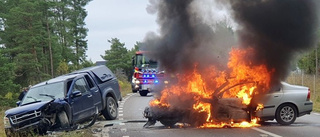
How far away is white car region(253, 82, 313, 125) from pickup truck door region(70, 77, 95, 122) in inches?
205

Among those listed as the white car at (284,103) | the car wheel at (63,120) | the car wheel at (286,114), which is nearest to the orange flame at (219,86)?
the white car at (284,103)

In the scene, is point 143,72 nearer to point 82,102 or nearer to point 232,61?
point 82,102

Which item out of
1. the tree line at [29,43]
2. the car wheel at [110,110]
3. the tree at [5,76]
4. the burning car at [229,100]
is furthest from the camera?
the tree line at [29,43]

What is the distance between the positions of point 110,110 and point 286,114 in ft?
20.2

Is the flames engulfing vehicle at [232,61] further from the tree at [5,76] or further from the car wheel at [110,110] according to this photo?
the tree at [5,76]

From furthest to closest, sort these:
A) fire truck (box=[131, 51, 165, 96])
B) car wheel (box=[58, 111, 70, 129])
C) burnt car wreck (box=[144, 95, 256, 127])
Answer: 1. fire truck (box=[131, 51, 165, 96])
2. burnt car wreck (box=[144, 95, 256, 127])
3. car wheel (box=[58, 111, 70, 129])

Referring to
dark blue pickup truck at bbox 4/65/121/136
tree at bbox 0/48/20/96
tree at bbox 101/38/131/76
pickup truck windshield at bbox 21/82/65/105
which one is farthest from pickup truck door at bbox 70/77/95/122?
tree at bbox 101/38/131/76

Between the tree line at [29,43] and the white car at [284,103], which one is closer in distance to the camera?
the white car at [284,103]

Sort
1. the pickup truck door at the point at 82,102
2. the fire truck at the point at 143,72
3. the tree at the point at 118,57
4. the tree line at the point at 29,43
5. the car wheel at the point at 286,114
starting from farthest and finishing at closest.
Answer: the tree at the point at 118,57, the tree line at the point at 29,43, the fire truck at the point at 143,72, the pickup truck door at the point at 82,102, the car wheel at the point at 286,114

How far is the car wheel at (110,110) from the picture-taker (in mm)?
15211

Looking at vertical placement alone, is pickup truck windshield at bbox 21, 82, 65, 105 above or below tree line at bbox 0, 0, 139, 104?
below

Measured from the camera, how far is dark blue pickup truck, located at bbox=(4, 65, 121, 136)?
464 inches

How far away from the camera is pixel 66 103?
12.2 metres

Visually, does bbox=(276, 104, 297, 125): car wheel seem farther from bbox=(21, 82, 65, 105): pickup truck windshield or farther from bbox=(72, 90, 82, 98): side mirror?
bbox=(21, 82, 65, 105): pickup truck windshield
